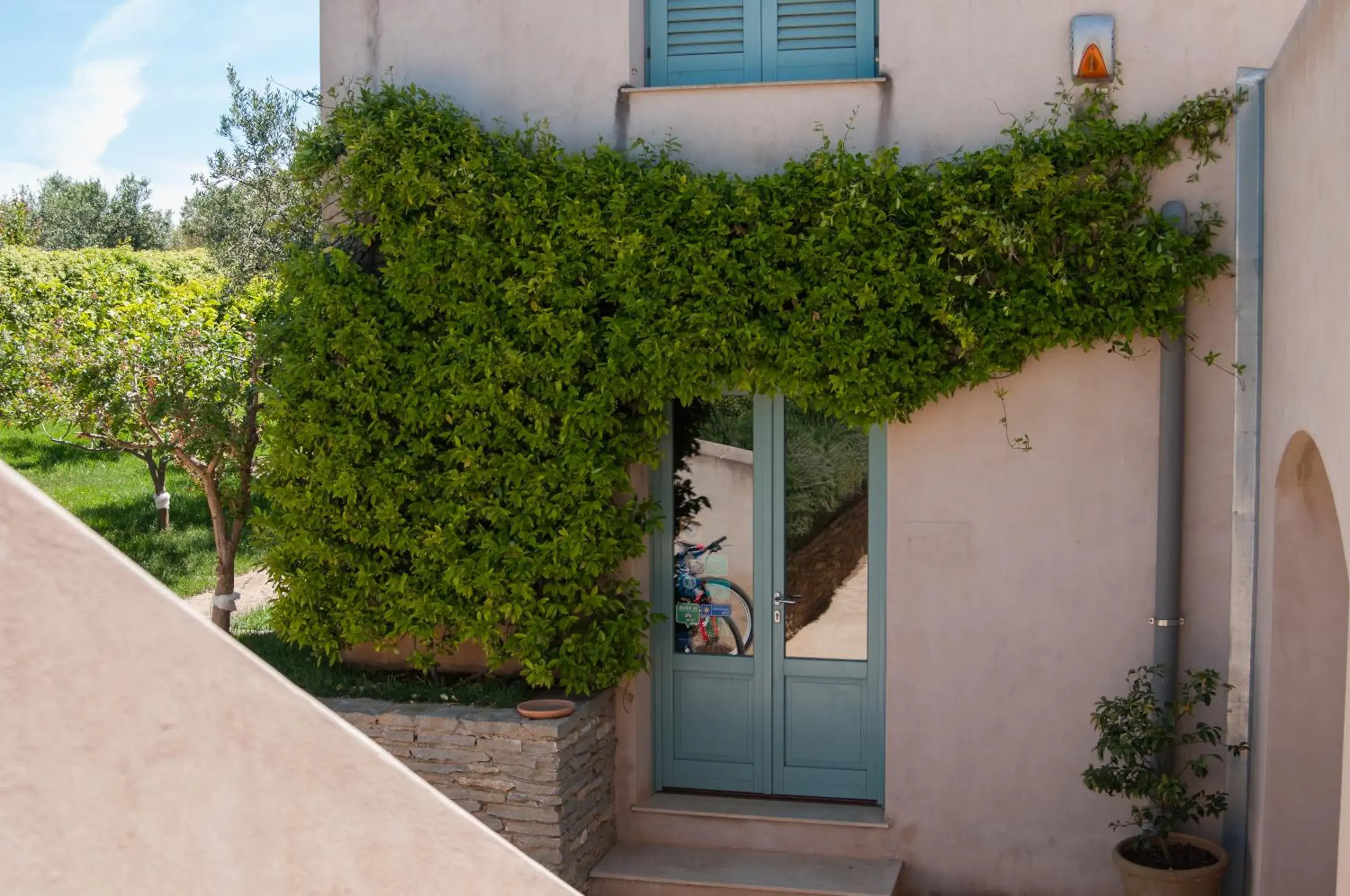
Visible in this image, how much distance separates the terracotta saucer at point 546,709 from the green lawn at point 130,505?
7.59 metres

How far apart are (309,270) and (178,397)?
110 inches

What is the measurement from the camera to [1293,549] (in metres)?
5.26

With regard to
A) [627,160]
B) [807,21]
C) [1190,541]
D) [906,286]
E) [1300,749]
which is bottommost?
[1300,749]

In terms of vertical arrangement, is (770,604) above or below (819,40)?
below

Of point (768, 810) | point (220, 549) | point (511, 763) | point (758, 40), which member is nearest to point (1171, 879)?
point (768, 810)

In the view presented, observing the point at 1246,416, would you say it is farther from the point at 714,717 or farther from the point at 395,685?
the point at 395,685

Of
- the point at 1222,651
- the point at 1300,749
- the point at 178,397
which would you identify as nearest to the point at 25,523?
the point at 1300,749

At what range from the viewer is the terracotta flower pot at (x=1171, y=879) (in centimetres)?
587

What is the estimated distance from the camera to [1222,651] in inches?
255

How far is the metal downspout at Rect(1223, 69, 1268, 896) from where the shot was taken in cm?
572

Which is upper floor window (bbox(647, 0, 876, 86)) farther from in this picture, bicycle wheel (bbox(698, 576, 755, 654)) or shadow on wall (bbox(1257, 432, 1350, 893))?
shadow on wall (bbox(1257, 432, 1350, 893))

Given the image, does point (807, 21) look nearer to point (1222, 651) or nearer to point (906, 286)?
point (906, 286)

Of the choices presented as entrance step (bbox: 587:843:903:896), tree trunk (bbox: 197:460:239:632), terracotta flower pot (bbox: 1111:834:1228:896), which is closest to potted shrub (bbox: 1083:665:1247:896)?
terracotta flower pot (bbox: 1111:834:1228:896)

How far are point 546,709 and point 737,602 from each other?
1.40 m
